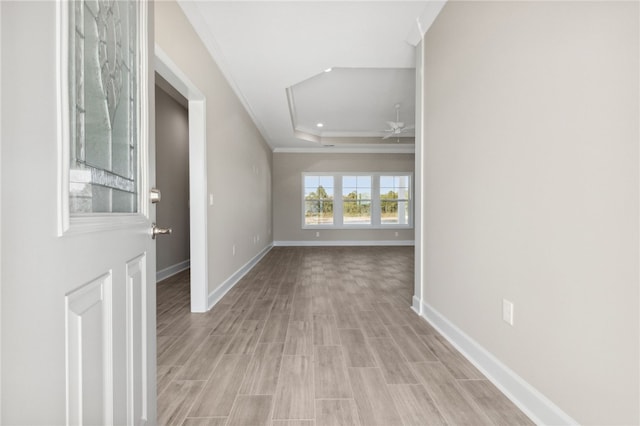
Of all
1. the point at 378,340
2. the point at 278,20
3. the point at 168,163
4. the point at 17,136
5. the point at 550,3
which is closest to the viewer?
the point at 17,136

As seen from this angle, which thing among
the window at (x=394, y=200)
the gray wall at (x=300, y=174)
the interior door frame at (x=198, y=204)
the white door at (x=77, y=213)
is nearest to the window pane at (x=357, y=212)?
the gray wall at (x=300, y=174)

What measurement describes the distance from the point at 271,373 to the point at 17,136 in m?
1.69

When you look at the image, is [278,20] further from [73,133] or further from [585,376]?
[585,376]

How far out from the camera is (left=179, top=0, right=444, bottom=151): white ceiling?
102 inches

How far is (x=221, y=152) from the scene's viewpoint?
3568 mm

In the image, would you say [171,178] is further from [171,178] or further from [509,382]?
[509,382]

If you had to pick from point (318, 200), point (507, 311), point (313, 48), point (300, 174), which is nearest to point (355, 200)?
point (318, 200)

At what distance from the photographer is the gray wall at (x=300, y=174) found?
8.69 metres

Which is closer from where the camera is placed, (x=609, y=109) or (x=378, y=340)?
(x=609, y=109)

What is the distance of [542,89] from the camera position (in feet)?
4.62

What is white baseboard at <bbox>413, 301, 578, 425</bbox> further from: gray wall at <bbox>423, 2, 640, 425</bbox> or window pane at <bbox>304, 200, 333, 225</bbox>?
window pane at <bbox>304, 200, 333, 225</bbox>

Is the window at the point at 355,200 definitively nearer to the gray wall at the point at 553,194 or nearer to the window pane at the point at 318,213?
the window pane at the point at 318,213

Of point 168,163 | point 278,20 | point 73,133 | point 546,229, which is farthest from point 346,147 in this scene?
point 73,133

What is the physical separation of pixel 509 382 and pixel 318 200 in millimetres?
7341
